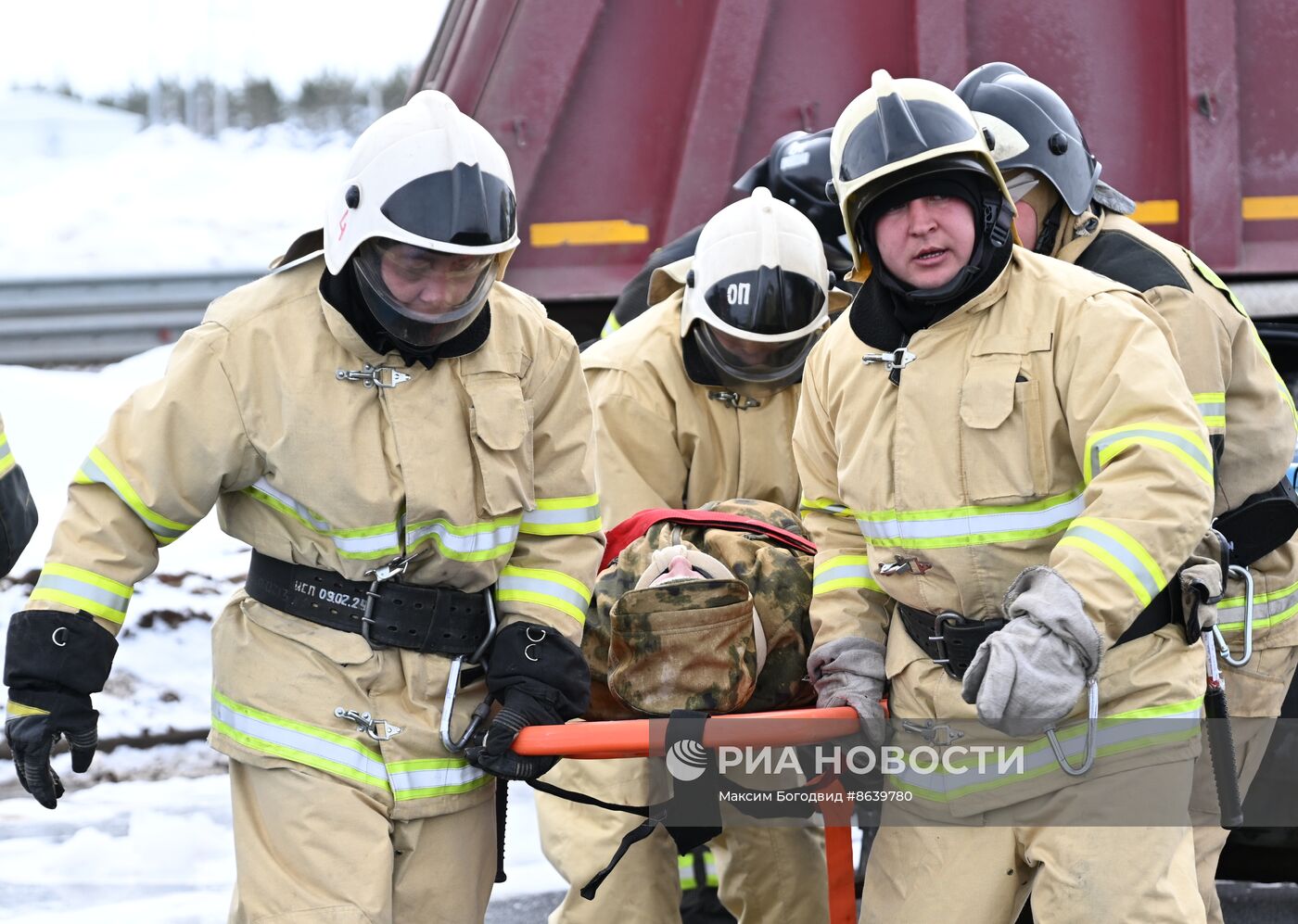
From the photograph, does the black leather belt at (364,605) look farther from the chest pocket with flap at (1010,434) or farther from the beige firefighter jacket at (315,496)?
the chest pocket with flap at (1010,434)

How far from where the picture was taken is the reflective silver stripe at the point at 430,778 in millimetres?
3000

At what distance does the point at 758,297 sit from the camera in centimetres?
398

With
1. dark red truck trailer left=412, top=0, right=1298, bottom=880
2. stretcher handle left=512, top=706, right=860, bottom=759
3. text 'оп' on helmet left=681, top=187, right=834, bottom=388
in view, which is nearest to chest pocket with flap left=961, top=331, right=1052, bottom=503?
stretcher handle left=512, top=706, right=860, bottom=759

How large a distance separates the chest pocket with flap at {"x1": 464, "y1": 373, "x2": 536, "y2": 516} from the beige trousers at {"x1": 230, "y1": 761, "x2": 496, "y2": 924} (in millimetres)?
611

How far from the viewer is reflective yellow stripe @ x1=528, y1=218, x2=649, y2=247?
5906 millimetres

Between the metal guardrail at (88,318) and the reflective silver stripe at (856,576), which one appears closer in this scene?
the reflective silver stripe at (856,576)

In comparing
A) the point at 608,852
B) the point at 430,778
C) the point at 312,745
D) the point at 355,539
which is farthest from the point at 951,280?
the point at 608,852

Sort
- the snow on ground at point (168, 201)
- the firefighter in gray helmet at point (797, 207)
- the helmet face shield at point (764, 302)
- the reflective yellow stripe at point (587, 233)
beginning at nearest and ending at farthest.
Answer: the helmet face shield at point (764, 302) < the firefighter in gray helmet at point (797, 207) < the reflective yellow stripe at point (587, 233) < the snow on ground at point (168, 201)

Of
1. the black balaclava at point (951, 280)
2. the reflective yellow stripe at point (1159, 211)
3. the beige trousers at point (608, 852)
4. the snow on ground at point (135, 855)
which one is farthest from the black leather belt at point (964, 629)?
the reflective yellow stripe at point (1159, 211)

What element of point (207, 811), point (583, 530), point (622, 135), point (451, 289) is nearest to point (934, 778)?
point (583, 530)

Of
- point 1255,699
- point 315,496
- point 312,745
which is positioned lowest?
point 1255,699

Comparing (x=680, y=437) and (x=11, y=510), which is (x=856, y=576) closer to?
(x=680, y=437)

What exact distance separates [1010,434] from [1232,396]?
0.92 m

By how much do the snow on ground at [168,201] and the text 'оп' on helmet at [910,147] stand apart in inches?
383
